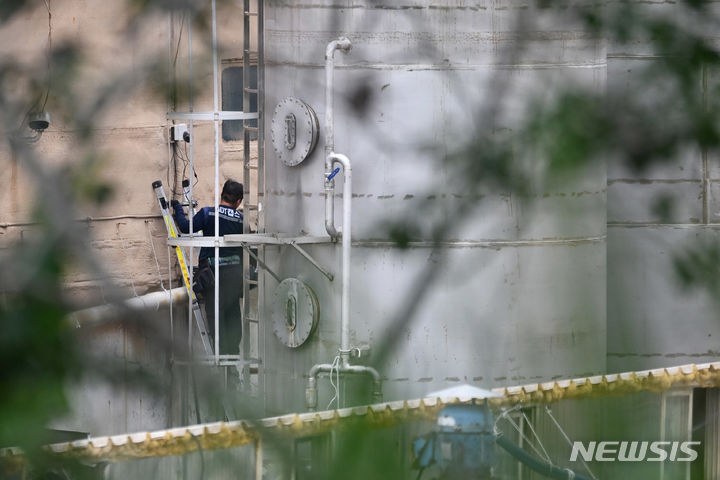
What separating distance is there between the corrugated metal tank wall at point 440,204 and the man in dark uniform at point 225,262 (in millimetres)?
1199

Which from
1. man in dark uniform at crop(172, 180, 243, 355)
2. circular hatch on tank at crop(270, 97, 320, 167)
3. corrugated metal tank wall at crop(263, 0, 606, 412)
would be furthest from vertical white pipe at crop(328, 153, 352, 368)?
man in dark uniform at crop(172, 180, 243, 355)

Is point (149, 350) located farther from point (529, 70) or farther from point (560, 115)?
point (529, 70)

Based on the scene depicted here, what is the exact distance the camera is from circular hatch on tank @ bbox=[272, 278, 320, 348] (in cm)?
509

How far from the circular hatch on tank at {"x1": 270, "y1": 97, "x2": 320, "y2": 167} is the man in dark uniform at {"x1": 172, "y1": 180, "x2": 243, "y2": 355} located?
60.6 inches

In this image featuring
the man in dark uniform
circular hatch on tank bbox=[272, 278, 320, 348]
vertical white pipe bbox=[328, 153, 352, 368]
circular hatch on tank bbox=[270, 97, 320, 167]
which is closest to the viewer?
vertical white pipe bbox=[328, 153, 352, 368]

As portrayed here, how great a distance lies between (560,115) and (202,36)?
1.06ft

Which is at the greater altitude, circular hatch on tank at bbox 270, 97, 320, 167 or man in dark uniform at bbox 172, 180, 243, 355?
circular hatch on tank at bbox 270, 97, 320, 167

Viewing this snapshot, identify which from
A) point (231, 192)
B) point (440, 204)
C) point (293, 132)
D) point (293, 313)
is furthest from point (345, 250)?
point (440, 204)

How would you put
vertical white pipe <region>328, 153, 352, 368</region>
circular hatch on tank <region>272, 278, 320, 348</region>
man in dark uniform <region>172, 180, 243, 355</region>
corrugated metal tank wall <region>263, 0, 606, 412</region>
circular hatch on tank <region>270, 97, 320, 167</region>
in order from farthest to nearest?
man in dark uniform <region>172, 180, 243, 355</region> < circular hatch on tank <region>272, 278, 320, 348</region> < circular hatch on tank <region>270, 97, 320, 167</region> < vertical white pipe <region>328, 153, 352, 368</region> < corrugated metal tank wall <region>263, 0, 606, 412</region>

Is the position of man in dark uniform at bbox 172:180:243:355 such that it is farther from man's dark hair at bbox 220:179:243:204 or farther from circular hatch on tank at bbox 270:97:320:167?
circular hatch on tank at bbox 270:97:320:167

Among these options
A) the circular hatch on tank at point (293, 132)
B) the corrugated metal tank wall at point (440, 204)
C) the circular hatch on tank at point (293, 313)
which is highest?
the circular hatch on tank at point (293, 132)

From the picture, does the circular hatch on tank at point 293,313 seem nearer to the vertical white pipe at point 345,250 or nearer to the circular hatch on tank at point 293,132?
the vertical white pipe at point 345,250

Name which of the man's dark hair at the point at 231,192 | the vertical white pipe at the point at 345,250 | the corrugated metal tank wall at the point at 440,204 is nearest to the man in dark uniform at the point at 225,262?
the man's dark hair at the point at 231,192

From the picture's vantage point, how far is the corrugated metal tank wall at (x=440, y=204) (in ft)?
3.22
